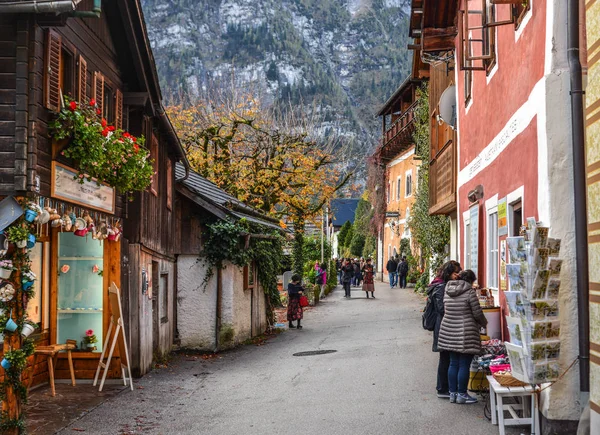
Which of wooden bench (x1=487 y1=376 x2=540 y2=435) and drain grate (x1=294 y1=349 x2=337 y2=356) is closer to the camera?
wooden bench (x1=487 y1=376 x2=540 y2=435)

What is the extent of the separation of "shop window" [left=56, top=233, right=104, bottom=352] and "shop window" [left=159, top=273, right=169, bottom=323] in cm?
324

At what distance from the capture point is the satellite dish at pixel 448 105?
16.9 metres

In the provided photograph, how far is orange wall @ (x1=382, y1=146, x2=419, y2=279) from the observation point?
46219mm

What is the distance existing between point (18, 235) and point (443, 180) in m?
12.4

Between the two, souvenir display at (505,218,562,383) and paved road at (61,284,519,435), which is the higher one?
souvenir display at (505,218,562,383)

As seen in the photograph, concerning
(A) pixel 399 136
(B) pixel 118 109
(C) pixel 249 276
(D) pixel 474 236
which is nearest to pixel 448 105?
(D) pixel 474 236

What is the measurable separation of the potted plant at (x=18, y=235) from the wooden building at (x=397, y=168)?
1330 inches

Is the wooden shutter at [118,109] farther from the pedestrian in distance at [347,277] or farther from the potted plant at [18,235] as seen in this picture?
the pedestrian in distance at [347,277]

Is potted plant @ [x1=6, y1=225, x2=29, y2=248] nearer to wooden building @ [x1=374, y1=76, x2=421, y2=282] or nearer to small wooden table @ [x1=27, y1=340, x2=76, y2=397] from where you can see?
small wooden table @ [x1=27, y1=340, x2=76, y2=397]

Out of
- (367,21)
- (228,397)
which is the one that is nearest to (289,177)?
(228,397)

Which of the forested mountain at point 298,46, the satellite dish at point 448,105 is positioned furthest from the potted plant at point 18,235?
the forested mountain at point 298,46

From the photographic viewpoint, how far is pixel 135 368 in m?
13.0

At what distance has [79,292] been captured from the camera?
12.6 metres

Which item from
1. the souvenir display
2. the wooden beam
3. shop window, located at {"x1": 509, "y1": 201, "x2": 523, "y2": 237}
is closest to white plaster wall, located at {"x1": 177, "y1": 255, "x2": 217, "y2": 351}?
the wooden beam
